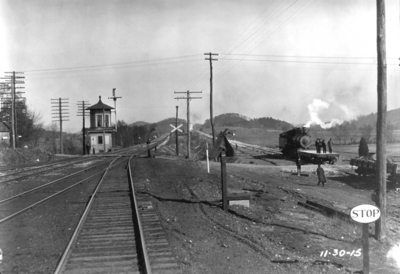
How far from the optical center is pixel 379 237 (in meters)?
8.21

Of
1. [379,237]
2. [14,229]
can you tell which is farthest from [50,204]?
[379,237]

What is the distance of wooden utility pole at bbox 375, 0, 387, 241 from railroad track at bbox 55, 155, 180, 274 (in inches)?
204

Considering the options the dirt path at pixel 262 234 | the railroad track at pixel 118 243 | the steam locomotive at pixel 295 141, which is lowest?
the dirt path at pixel 262 234

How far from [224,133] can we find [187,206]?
2.49 m

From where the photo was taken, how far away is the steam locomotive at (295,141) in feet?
102

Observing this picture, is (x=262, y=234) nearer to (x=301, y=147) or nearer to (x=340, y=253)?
(x=340, y=253)

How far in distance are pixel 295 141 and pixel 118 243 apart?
27.3 meters

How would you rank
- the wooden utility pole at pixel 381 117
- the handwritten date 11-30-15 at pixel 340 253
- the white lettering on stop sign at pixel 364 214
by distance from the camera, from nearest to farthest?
the white lettering on stop sign at pixel 364 214
the handwritten date 11-30-15 at pixel 340 253
the wooden utility pole at pixel 381 117

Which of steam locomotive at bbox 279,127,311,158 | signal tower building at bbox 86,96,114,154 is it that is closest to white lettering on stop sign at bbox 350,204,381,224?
steam locomotive at bbox 279,127,311,158

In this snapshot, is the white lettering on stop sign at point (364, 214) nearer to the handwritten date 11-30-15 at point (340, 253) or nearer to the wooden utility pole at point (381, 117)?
the handwritten date 11-30-15 at point (340, 253)

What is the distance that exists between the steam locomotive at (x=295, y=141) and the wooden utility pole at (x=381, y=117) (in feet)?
75.4

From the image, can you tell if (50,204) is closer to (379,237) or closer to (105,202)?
(105,202)

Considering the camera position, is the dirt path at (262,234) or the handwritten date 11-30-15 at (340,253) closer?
the dirt path at (262,234)

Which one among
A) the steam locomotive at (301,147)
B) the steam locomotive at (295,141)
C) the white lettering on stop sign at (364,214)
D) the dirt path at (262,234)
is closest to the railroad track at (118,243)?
the dirt path at (262,234)
